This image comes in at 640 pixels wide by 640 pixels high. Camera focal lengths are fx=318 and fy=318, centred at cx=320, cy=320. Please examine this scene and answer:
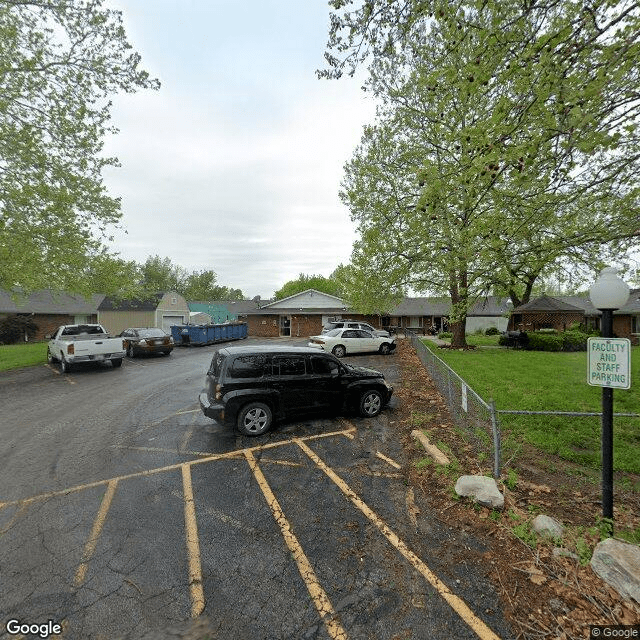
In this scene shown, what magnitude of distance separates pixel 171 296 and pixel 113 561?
40.2 meters

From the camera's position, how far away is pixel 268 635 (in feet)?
8.43

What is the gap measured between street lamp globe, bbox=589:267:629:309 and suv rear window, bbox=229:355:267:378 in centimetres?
547

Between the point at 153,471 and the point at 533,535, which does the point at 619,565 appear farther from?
the point at 153,471

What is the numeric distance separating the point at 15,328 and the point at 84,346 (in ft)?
72.4

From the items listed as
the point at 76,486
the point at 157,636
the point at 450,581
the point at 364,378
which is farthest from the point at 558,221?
the point at 76,486

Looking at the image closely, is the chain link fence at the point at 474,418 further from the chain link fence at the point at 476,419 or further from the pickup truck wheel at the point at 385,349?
the pickup truck wheel at the point at 385,349

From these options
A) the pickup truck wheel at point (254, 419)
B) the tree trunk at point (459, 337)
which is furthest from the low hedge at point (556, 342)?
the pickup truck wheel at point (254, 419)

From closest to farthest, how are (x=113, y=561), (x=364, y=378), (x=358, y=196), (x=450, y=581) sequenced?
(x=450, y=581) → (x=113, y=561) → (x=364, y=378) → (x=358, y=196)

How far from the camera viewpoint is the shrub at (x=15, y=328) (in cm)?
2709

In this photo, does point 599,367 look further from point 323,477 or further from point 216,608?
point 216,608

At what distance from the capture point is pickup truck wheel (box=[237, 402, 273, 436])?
6.44m

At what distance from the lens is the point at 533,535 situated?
3619 millimetres

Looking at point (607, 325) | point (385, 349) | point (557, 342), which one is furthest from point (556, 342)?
point (607, 325)

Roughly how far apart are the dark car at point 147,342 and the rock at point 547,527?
1924 cm
